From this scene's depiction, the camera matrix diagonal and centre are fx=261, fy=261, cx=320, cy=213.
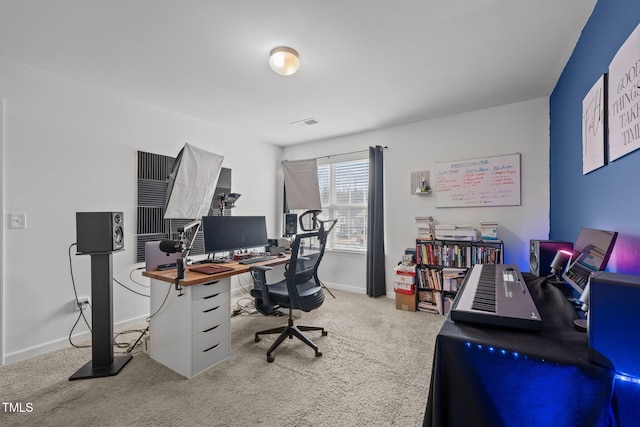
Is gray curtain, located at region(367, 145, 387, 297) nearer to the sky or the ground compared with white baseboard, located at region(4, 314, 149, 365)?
nearer to the sky

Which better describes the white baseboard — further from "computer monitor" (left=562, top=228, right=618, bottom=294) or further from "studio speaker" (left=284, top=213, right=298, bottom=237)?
"computer monitor" (left=562, top=228, right=618, bottom=294)

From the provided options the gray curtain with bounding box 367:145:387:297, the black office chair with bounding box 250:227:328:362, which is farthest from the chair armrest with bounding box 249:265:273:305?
the gray curtain with bounding box 367:145:387:297

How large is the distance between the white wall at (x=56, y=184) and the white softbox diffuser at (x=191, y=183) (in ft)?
1.38

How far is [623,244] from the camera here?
4.25ft

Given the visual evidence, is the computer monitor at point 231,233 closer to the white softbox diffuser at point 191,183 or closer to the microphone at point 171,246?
the microphone at point 171,246

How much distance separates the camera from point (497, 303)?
1.08 metres

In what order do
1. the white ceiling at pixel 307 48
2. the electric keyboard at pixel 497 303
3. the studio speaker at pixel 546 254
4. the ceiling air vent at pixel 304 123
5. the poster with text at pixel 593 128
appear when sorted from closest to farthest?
the electric keyboard at pixel 497 303, the poster with text at pixel 593 128, the white ceiling at pixel 307 48, the studio speaker at pixel 546 254, the ceiling air vent at pixel 304 123

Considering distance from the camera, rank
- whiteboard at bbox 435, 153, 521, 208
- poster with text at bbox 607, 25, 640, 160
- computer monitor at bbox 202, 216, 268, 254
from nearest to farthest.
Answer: poster with text at bbox 607, 25, 640, 160 < computer monitor at bbox 202, 216, 268, 254 < whiteboard at bbox 435, 153, 521, 208

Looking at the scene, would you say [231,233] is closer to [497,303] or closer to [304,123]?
[304,123]

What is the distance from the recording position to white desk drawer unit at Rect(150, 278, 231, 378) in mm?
1935

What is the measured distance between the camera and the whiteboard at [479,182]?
9.87 feet

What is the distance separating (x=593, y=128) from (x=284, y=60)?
2.13 meters

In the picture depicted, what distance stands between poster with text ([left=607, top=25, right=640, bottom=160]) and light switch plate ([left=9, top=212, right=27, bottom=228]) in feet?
13.3

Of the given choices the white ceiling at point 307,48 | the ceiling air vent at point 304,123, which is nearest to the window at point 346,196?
the ceiling air vent at point 304,123
